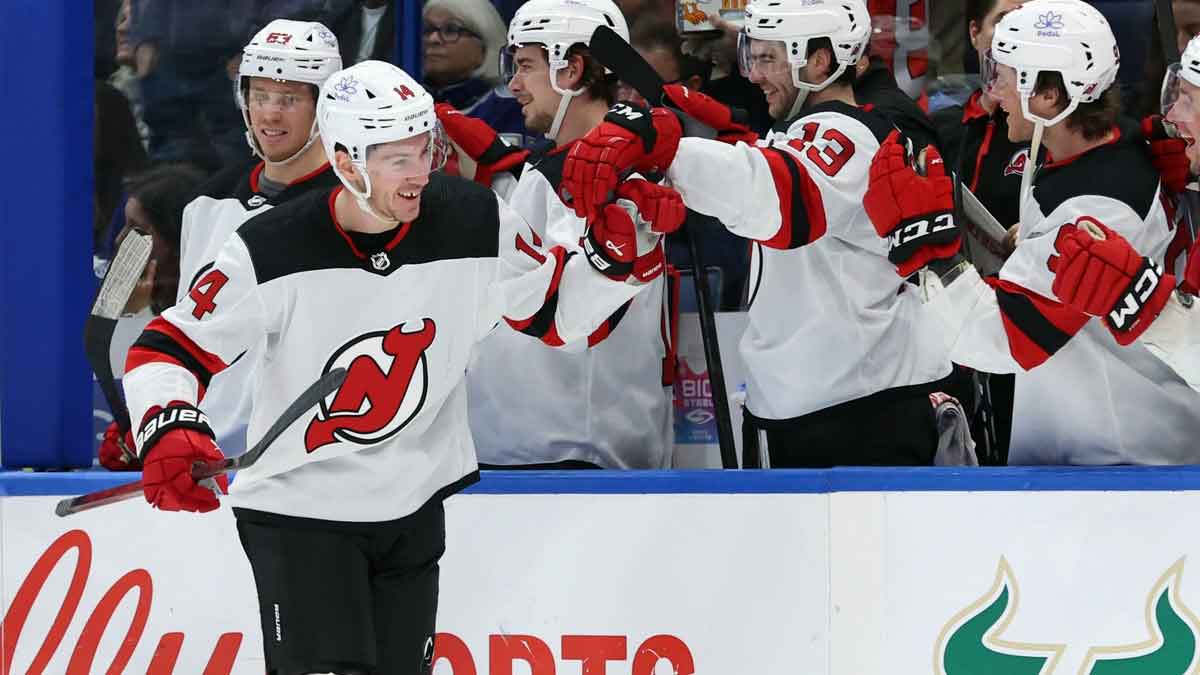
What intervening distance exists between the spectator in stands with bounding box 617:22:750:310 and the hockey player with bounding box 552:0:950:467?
0.65 m

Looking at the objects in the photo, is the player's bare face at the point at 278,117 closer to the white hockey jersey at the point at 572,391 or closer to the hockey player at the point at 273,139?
the hockey player at the point at 273,139

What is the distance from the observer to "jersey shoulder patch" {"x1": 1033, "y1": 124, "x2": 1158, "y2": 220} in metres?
2.76

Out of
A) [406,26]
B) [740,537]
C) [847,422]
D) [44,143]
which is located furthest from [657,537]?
[406,26]

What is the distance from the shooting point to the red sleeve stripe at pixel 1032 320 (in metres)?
2.76

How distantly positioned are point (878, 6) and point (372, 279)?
1.78 m

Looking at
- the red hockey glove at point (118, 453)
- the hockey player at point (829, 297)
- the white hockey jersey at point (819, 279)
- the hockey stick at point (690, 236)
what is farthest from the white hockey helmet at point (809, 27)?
the red hockey glove at point (118, 453)

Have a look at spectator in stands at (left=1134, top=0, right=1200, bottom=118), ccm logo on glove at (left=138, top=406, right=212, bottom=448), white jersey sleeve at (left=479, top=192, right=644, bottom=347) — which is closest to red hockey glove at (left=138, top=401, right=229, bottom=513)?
ccm logo on glove at (left=138, top=406, right=212, bottom=448)

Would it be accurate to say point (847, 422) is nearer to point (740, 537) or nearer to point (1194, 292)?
point (740, 537)

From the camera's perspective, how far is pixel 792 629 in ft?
9.53

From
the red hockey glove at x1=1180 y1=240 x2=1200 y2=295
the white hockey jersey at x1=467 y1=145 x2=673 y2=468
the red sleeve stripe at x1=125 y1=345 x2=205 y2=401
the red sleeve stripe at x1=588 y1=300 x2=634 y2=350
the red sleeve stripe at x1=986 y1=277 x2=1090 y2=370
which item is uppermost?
the red hockey glove at x1=1180 y1=240 x2=1200 y2=295

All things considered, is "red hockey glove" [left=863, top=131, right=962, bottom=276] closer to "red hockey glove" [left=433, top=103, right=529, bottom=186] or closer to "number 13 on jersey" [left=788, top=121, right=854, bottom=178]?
"number 13 on jersey" [left=788, top=121, right=854, bottom=178]

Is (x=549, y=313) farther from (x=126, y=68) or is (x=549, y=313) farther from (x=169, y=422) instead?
(x=126, y=68)

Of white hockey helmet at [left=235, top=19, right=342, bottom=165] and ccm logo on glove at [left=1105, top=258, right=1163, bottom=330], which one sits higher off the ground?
white hockey helmet at [left=235, top=19, right=342, bottom=165]

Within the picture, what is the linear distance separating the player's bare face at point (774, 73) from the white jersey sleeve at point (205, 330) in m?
1.07
